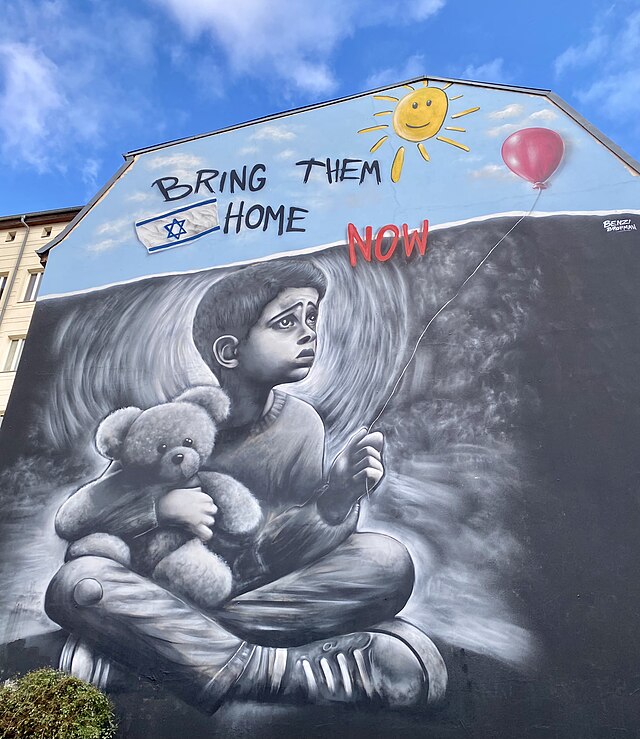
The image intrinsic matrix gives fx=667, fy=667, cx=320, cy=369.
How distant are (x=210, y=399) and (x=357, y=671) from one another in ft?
17.9

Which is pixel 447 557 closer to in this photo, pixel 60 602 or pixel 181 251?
pixel 60 602

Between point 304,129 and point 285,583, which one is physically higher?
point 304,129

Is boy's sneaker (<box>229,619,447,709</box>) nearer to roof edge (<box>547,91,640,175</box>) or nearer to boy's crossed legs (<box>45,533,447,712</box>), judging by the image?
boy's crossed legs (<box>45,533,447,712</box>)

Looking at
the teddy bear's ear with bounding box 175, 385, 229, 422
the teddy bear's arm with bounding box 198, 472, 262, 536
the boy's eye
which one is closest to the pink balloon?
the boy's eye

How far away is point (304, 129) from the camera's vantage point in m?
15.3

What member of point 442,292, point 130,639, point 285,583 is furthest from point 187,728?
point 442,292

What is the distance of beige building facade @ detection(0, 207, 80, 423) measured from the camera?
60.7ft

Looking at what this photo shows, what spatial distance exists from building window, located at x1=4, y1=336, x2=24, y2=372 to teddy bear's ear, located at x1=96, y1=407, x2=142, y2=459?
6.96 m

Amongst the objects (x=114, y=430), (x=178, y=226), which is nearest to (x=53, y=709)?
(x=114, y=430)

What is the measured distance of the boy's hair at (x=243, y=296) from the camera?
43.2 feet

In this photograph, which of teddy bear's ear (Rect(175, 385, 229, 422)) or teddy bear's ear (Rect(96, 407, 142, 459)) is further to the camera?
teddy bear's ear (Rect(96, 407, 142, 459))

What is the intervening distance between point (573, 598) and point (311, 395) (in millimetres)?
5347

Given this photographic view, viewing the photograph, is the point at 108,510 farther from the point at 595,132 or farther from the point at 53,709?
the point at 595,132

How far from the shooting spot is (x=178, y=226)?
1485 centimetres
